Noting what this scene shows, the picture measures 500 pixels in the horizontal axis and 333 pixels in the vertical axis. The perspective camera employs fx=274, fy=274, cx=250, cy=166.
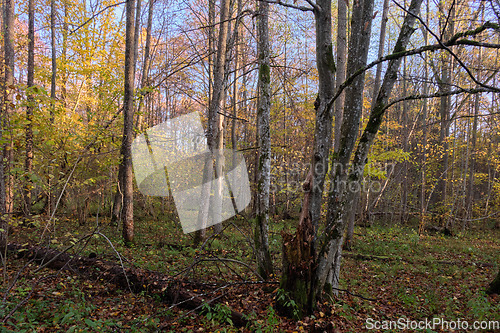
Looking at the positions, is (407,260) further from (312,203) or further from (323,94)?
(323,94)

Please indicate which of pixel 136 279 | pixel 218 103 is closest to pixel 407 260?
pixel 218 103

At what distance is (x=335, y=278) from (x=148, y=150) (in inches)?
371

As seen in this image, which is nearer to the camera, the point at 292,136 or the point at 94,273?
the point at 94,273

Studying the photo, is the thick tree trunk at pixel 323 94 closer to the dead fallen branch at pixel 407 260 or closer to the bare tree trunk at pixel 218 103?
the bare tree trunk at pixel 218 103

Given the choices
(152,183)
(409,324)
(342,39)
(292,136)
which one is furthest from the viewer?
(292,136)

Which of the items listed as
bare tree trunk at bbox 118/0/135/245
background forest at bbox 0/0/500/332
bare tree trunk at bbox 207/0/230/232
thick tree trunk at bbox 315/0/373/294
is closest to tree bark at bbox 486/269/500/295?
background forest at bbox 0/0/500/332

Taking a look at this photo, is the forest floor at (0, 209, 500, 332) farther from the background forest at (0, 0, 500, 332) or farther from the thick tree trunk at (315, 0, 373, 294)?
the thick tree trunk at (315, 0, 373, 294)

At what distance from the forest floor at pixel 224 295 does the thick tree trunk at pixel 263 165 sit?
313mm

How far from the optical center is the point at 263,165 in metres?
5.04

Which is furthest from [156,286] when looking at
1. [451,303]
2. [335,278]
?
[451,303]

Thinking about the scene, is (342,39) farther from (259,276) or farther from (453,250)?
(453,250)

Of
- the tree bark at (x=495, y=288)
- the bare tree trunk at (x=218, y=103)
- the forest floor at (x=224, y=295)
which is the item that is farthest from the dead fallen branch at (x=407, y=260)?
the bare tree trunk at (x=218, y=103)

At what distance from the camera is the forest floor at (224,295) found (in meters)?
3.57

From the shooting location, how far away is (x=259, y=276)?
15.1ft
